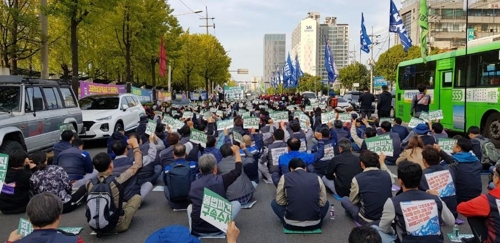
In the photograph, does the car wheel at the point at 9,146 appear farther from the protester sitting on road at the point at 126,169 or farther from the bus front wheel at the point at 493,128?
the bus front wheel at the point at 493,128

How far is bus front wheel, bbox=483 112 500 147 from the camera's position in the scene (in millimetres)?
12148

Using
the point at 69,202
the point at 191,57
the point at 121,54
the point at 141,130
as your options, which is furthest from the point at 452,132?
the point at 191,57

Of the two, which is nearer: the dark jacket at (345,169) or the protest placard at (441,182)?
the protest placard at (441,182)

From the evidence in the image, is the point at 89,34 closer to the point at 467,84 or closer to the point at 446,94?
the point at 446,94

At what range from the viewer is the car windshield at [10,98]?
931cm

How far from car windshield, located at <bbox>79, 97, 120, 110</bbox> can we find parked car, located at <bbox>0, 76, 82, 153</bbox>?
3257 millimetres

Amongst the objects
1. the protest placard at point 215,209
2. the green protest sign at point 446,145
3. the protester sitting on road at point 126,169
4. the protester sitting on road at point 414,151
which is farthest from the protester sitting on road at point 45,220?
the green protest sign at point 446,145

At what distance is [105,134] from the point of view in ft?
44.8

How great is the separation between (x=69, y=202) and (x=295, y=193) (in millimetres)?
3621

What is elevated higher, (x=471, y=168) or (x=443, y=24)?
(x=443, y=24)

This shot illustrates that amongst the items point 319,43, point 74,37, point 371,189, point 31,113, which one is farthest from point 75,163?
point 319,43

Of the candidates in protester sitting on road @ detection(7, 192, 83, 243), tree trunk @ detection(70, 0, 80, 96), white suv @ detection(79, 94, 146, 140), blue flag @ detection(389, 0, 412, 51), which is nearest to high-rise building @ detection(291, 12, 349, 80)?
blue flag @ detection(389, 0, 412, 51)

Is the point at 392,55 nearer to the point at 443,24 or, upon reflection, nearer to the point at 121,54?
the point at 443,24

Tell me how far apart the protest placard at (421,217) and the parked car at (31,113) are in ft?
25.3
